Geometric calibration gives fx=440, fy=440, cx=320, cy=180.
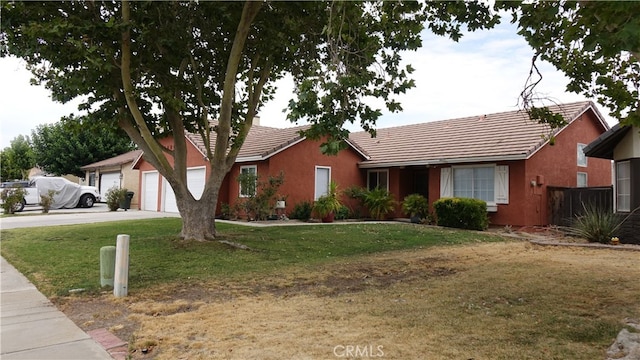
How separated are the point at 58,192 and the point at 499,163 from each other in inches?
916

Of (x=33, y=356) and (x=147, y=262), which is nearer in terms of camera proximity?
(x=33, y=356)

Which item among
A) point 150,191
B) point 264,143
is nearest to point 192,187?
point 150,191

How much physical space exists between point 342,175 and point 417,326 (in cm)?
1661

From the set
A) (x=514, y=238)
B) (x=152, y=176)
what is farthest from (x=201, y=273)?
(x=152, y=176)

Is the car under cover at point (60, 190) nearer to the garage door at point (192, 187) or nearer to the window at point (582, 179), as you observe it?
the garage door at point (192, 187)

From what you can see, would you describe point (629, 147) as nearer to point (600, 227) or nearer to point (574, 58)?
point (600, 227)

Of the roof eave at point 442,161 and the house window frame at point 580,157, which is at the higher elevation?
the house window frame at point 580,157

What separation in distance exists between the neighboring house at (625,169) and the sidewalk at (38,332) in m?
14.1

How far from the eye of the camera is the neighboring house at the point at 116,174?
2861cm

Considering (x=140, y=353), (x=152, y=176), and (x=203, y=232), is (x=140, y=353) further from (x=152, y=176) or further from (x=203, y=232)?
(x=152, y=176)

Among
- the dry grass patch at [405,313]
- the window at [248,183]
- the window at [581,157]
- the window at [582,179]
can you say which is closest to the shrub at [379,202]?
the window at [248,183]

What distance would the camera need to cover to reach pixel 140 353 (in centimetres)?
421

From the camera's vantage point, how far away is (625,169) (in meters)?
13.9

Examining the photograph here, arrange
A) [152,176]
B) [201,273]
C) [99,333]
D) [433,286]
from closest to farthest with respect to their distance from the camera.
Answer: [99,333] → [433,286] → [201,273] → [152,176]
